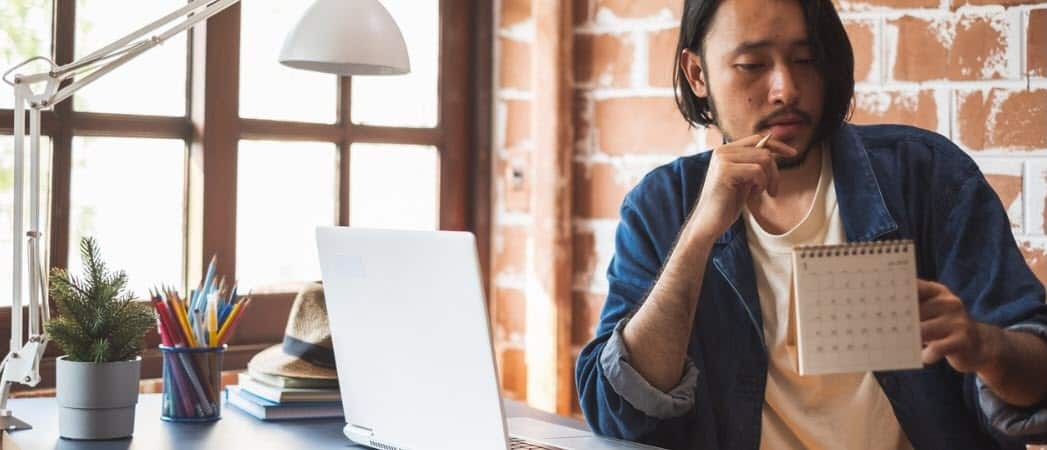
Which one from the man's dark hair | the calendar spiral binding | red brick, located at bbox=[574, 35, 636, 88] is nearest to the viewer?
the calendar spiral binding

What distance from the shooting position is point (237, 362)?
8.04 feet

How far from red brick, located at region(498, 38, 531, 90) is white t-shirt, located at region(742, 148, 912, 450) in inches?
41.8

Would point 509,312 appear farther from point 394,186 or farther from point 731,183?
point 731,183

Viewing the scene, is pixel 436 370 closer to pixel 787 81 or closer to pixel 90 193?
pixel 787 81

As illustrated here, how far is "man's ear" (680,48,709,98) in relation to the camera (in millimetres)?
1831

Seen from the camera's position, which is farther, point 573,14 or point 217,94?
point 573,14

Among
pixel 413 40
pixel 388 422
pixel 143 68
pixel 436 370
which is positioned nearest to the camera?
pixel 436 370

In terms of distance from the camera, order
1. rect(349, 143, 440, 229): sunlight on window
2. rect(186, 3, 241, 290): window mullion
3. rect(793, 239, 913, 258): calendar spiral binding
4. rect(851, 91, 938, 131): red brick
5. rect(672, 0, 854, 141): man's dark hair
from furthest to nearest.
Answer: rect(349, 143, 440, 229): sunlight on window, rect(186, 3, 241, 290): window mullion, rect(851, 91, 938, 131): red brick, rect(672, 0, 854, 141): man's dark hair, rect(793, 239, 913, 258): calendar spiral binding

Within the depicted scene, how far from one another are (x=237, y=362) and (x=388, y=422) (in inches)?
39.9

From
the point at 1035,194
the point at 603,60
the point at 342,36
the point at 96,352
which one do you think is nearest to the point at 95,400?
the point at 96,352

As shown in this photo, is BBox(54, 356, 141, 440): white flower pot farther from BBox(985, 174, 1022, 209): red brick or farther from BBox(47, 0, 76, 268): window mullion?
BBox(985, 174, 1022, 209): red brick

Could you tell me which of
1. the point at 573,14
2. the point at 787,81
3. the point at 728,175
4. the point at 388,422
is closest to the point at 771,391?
the point at 728,175

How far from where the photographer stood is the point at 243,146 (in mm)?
2482

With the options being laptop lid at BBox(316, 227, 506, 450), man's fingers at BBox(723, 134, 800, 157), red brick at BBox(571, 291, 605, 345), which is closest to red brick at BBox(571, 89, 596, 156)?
red brick at BBox(571, 291, 605, 345)
